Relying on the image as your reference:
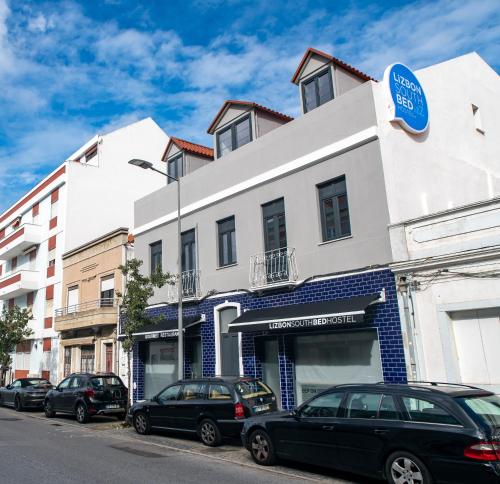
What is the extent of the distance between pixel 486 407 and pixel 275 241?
8.83 m

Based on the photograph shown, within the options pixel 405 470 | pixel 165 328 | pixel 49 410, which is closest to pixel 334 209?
pixel 165 328

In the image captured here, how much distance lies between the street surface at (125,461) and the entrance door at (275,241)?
16.3ft

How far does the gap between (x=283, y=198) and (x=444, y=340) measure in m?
6.15

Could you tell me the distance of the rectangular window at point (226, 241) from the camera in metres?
16.4

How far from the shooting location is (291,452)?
837 cm

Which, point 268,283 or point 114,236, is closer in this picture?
point 268,283

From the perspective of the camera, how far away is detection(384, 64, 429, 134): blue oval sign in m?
12.9

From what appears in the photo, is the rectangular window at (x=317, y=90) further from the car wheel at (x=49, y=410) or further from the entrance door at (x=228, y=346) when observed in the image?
the car wheel at (x=49, y=410)

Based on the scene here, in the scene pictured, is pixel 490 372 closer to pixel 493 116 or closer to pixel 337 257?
pixel 337 257

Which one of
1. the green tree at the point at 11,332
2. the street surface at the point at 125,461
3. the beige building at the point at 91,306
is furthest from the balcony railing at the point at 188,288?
the green tree at the point at 11,332

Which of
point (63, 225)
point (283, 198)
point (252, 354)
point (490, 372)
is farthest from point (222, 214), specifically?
point (63, 225)

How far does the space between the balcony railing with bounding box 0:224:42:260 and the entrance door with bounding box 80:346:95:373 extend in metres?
10.2

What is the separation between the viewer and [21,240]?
3162 centimetres

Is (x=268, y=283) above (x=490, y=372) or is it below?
above
